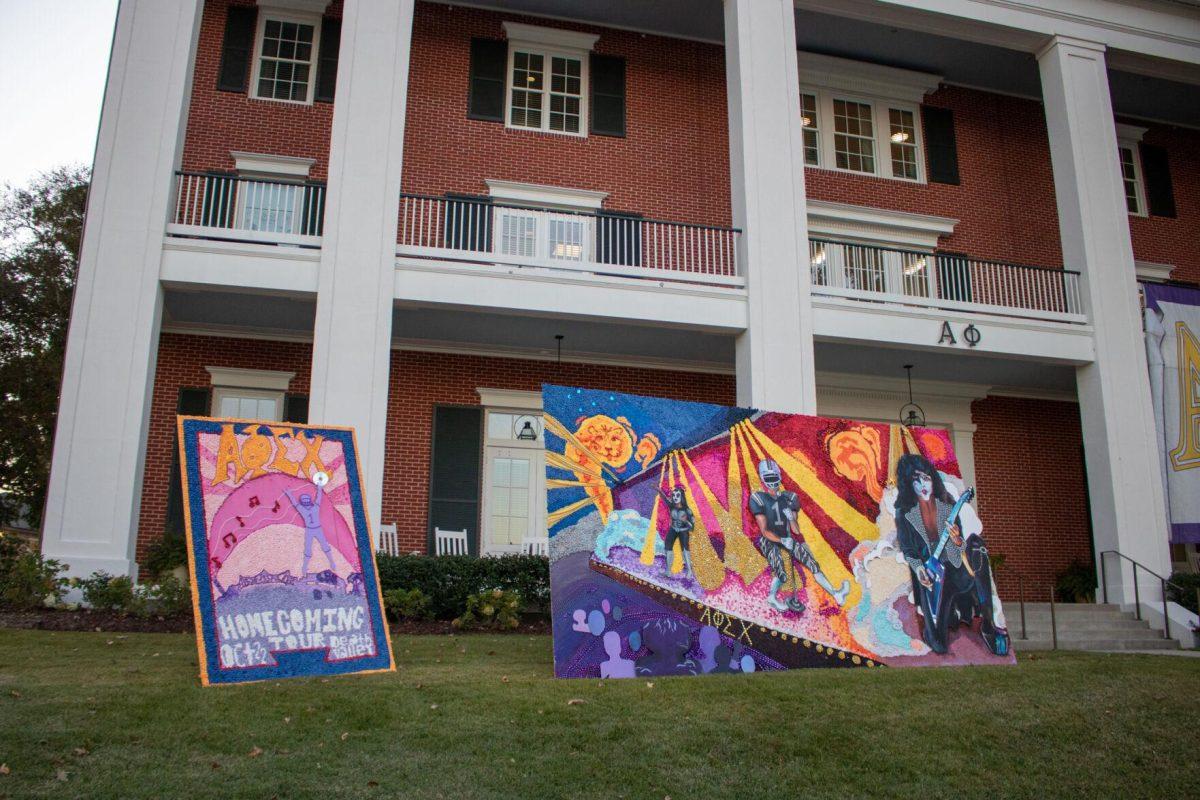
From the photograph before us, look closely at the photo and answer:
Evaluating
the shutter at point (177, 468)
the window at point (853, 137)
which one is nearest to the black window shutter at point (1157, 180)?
the window at point (853, 137)

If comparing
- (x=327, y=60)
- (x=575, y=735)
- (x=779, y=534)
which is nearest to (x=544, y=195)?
(x=327, y=60)

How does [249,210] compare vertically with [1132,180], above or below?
below

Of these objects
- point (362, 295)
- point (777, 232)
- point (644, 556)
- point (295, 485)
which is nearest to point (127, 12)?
point (362, 295)

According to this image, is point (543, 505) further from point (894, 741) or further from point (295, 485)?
point (894, 741)

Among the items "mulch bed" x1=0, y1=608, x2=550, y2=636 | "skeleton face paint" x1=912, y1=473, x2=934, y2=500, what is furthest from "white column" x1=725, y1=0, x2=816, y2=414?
"mulch bed" x1=0, y1=608, x2=550, y2=636

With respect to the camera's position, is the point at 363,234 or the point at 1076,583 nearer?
the point at 363,234

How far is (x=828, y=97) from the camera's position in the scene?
55.2 feet

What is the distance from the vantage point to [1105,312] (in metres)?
13.9

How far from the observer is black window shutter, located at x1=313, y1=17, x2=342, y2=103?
14.7 m

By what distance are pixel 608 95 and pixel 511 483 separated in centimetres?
712

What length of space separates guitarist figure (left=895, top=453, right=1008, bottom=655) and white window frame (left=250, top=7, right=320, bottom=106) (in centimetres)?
1150

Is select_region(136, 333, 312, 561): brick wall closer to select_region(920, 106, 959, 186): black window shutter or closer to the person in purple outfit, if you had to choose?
the person in purple outfit

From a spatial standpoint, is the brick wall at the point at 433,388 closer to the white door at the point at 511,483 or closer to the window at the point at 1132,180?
the white door at the point at 511,483

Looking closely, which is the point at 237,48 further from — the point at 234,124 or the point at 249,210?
the point at 249,210
